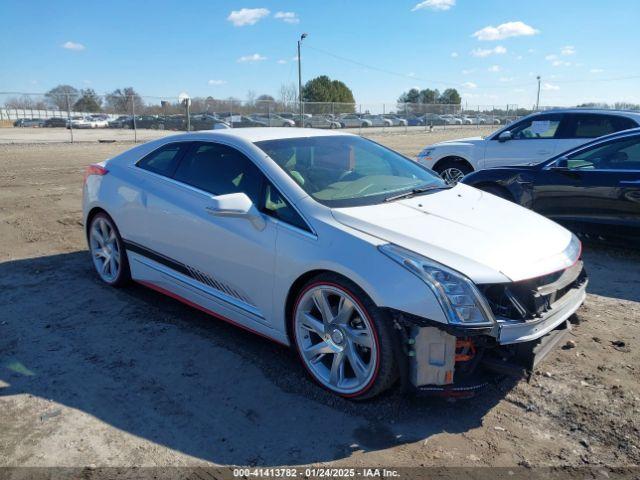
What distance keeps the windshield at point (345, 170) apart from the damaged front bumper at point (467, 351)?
1.09 m

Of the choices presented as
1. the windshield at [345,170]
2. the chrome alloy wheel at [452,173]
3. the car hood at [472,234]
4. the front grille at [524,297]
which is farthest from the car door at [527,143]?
the front grille at [524,297]

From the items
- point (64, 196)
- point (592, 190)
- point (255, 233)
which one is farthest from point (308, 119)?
point (255, 233)

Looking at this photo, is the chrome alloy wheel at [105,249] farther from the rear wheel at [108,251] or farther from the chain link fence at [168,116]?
the chain link fence at [168,116]

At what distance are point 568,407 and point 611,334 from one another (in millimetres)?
1323

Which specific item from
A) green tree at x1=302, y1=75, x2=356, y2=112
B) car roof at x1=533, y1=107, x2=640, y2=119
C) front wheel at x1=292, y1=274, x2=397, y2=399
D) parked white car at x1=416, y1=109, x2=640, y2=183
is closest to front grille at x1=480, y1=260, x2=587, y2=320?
front wheel at x1=292, y1=274, x2=397, y2=399

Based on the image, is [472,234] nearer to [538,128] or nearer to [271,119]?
[538,128]

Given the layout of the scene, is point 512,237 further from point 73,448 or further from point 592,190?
point 592,190

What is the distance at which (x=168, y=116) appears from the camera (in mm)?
37250

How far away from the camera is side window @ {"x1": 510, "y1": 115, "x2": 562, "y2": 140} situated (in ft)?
29.7

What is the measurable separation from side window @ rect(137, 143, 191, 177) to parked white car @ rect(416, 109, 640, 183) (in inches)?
254

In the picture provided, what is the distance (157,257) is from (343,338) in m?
1.99

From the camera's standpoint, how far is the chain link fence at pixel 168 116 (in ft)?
96.7

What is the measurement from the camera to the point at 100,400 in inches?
130

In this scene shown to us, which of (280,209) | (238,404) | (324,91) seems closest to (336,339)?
(238,404)
